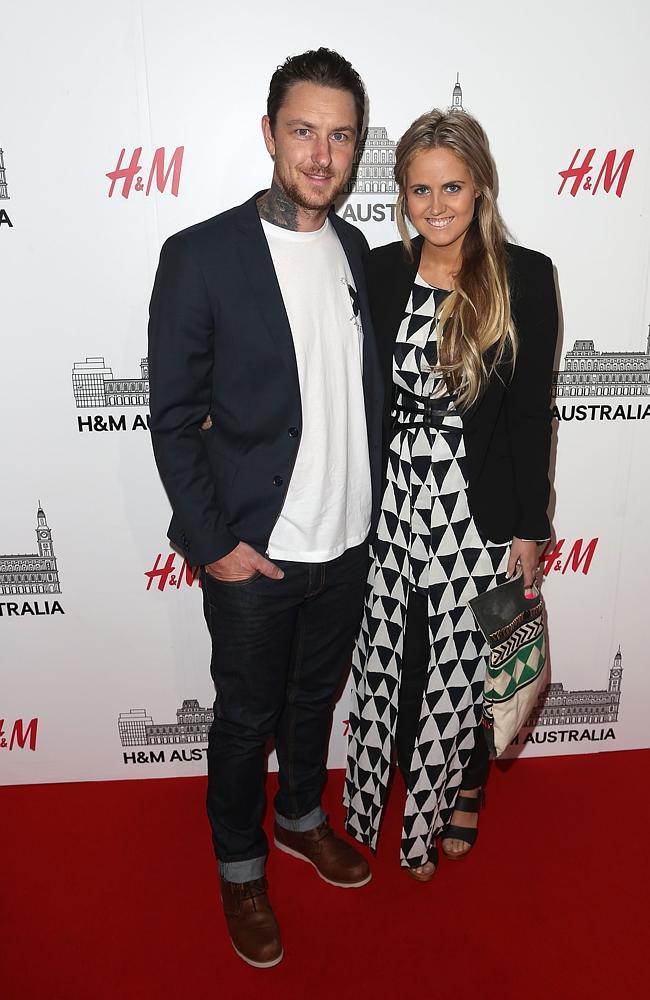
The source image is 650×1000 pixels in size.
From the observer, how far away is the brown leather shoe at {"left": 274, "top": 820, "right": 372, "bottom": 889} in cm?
248

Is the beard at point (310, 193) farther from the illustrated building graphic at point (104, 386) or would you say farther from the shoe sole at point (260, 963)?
the shoe sole at point (260, 963)

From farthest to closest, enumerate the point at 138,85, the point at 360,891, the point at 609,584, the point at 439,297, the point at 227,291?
the point at 609,584
the point at 360,891
the point at 138,85
the point at 439,297
the point at 227,291

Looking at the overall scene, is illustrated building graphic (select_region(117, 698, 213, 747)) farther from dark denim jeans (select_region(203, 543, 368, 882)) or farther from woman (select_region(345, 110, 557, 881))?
woman (select_region(345, 110, 557, 881))

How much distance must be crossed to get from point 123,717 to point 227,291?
5.63 ft

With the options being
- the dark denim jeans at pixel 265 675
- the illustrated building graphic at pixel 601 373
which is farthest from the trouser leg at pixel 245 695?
the illustrated building graphic at pixel 601 373

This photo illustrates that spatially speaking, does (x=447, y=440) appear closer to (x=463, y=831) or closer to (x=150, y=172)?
(x=150, y=172)

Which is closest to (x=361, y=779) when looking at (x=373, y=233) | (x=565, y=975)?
(x=565, y=975)

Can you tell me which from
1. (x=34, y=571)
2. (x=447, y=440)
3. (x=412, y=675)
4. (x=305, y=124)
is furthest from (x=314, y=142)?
(x=34, y=571)

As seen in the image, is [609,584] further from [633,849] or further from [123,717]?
[123,717]

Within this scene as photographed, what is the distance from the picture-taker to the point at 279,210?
2.03 meters

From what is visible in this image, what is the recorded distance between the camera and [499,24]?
2314mm

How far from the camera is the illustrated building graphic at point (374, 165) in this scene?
2395 millimetres

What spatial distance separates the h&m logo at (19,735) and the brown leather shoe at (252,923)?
99cm

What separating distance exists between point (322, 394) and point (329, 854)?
1452 millimetres
